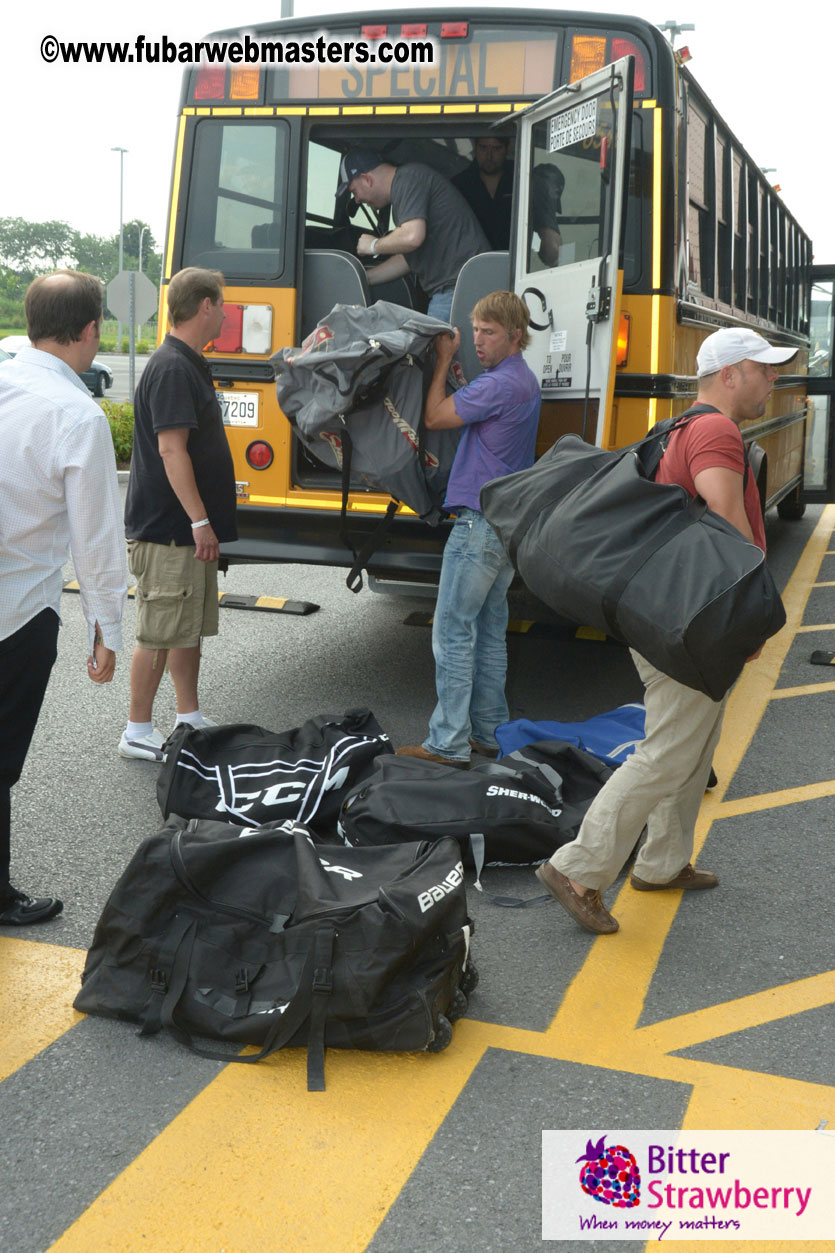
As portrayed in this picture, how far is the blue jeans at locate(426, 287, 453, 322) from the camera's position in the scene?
18.6 ft

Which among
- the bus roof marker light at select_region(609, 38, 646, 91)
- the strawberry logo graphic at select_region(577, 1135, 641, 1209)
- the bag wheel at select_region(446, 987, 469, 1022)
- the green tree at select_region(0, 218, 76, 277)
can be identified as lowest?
the strawberry logo graphic at select_region(577, 1135, 641, 1209)

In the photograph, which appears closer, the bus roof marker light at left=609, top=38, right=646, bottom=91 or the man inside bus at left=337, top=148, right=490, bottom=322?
the bus roof marker light at left=609, top=38, right=646, bottom=91

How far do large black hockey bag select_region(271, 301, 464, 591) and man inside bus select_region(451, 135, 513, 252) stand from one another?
179cm

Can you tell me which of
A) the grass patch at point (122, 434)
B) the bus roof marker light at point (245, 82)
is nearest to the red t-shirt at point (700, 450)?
the bus roof marker light at point (245, 82)

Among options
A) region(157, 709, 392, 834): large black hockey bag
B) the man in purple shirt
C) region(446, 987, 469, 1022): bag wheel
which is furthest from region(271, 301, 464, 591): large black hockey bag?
region(446, 987, 469, 1022): bag wheel

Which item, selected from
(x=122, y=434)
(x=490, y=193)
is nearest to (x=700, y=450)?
(x=490, y=193)

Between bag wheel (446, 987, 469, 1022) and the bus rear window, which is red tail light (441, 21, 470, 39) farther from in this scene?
Answer: bag wheel (446, 987, 469, 1022)

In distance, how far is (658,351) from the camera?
4.98 m

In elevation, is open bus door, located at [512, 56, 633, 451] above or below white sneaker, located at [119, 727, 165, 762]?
above

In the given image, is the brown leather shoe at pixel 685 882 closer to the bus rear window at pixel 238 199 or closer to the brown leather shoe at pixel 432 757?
the brown leather shoe at pixel 432 757

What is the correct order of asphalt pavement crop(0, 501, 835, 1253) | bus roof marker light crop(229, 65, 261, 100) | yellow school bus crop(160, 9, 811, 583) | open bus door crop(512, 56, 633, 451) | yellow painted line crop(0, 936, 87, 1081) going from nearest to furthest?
asphalt pavement crop(0, 501, 835, 1253), yellow painted line crop(0, 936, 87, 1081), open bus door crop(512, 56, 633, 451), yellow school bus crop(160, 9, 811, 583), bus roof marker light crop(229, 65, 261, 100)

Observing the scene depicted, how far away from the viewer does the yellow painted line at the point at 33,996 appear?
2.80 m

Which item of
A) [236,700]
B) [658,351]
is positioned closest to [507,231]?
[658,351]

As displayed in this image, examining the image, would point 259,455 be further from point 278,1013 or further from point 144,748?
point 278,1013
